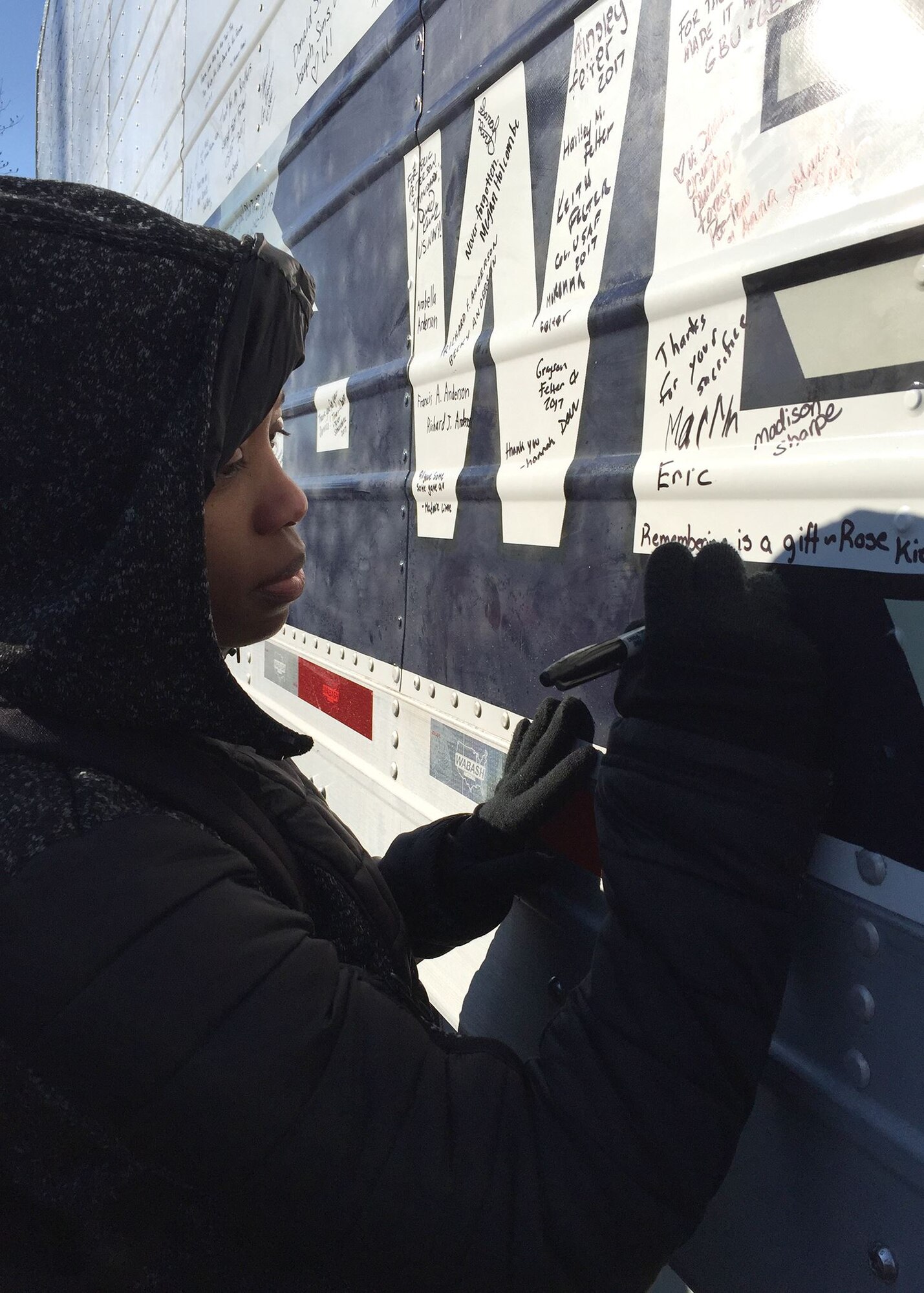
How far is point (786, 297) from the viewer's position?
95 cm

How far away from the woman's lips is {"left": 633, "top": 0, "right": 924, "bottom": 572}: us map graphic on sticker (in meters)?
0.41

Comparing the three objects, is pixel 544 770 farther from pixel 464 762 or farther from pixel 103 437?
pixel 103 437

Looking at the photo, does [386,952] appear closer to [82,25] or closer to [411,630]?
[411,630]

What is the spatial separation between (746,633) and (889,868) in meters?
0.25

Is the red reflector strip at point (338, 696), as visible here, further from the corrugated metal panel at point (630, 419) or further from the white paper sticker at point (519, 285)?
the white paper sticker at point (519, 285)

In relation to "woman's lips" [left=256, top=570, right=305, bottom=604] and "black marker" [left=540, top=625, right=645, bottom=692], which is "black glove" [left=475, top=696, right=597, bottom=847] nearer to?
"black marker" [left=540, top=625, right=645, bottom=692]

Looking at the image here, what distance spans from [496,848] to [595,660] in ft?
1.38

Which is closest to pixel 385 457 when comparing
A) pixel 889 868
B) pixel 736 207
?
pixel 736 207

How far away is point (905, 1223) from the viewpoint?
866 millimetres

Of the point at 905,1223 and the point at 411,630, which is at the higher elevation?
the point at 411,630

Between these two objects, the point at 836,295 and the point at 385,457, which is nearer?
the point at 836,295

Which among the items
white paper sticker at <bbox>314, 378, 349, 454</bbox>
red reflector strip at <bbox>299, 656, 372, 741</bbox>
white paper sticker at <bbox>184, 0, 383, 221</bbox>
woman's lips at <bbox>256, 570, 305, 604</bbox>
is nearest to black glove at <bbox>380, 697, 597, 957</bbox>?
woman's lips at <bbox>256, 570, 305, 604</bbox>

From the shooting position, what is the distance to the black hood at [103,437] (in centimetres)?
87

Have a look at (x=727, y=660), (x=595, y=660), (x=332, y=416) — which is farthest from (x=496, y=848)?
(x=332, y=416)
